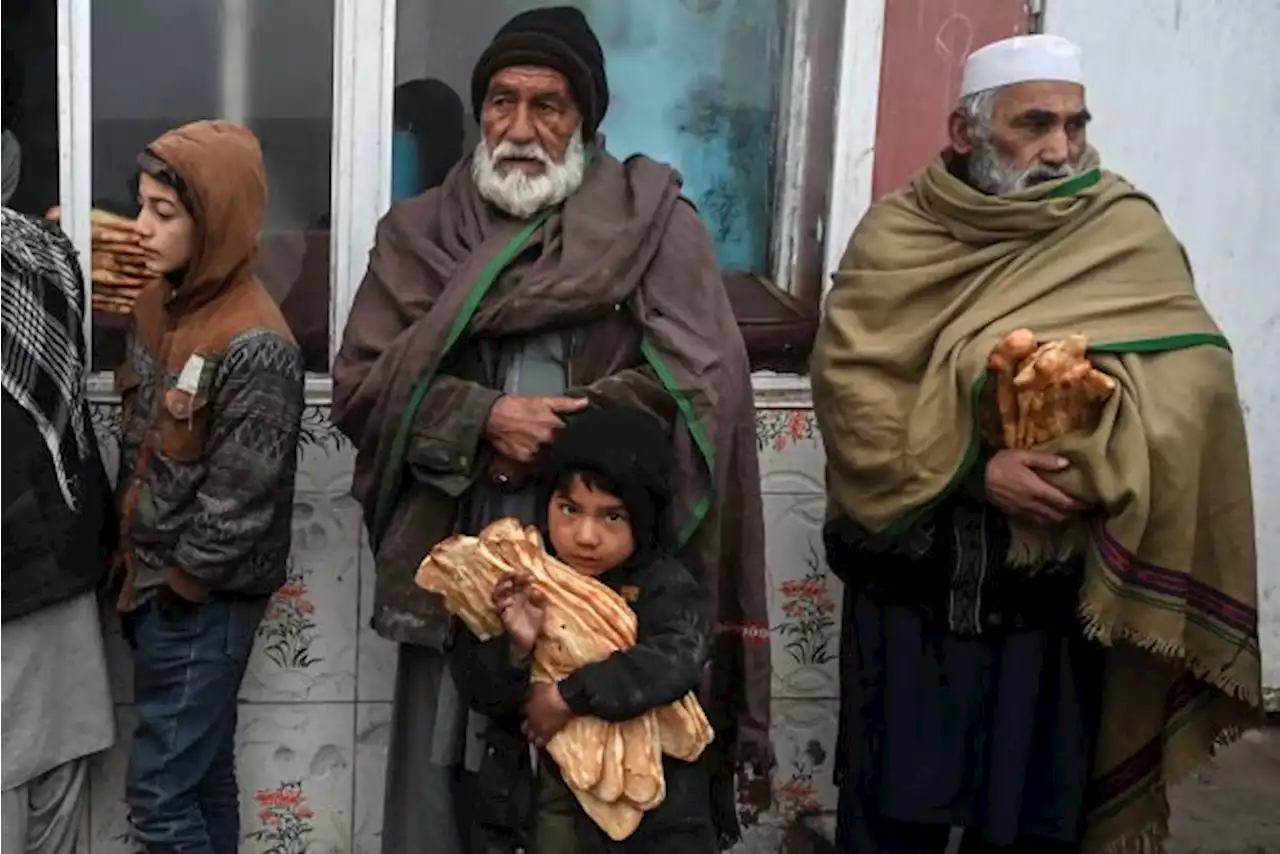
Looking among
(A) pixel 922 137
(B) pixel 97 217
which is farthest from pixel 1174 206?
(B) pixel 97 217

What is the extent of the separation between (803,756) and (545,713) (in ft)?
4.76

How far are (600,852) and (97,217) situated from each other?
1.80 metres

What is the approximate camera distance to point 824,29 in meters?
3.46

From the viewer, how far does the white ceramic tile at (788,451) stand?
3.44 metres

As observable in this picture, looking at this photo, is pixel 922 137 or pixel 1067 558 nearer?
pixel 1067 558

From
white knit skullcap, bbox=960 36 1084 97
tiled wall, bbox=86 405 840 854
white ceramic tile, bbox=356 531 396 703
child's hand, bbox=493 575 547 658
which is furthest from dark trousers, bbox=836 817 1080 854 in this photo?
white knit skullcap, bbox=960 36 1084 97

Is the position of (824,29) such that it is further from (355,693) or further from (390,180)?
(355,693)

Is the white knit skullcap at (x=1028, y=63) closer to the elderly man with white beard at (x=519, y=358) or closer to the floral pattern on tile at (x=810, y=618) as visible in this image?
the elderly man with white beard at (x=519, y=358)

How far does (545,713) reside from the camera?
7.53 feet

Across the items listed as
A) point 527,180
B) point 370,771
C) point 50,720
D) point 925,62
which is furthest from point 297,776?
point 925,62

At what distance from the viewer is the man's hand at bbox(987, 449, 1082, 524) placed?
258cm

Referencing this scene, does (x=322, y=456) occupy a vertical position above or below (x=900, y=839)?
above

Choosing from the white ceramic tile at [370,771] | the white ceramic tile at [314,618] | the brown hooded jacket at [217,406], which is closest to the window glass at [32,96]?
the brown hooded jacket at [217,406]

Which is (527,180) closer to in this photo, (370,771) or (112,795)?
(370,771)
